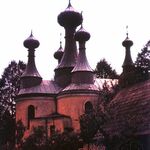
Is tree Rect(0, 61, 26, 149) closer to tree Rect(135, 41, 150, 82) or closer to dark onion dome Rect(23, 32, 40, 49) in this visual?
dark onion dome Rect(23, 32, 40, 49)

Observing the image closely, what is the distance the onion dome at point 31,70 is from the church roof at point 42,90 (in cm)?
56

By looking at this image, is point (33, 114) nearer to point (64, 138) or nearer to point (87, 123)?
point (64, 138)

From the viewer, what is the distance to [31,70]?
4866cm

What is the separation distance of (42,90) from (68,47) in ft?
19.0

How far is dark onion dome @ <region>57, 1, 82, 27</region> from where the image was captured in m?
50.1

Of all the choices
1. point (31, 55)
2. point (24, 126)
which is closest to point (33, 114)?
point (24, 126)

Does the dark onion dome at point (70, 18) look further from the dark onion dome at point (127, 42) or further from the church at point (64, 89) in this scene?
the dark onion dome at point (127, 42)

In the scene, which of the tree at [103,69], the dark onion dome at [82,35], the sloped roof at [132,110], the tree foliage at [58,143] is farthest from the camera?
the tree at [103,69]

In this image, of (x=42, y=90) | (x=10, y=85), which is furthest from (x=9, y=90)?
(x=42, y=90)

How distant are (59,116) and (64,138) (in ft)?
38.2

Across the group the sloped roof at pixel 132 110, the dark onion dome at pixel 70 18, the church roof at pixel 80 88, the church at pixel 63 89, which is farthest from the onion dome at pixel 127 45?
the sloped roof at pixel 132 110

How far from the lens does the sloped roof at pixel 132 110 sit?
22109 millimetres

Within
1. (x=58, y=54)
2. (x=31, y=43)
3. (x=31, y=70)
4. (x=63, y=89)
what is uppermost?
(x=58, y=54)

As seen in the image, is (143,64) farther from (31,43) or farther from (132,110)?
(31,43)
